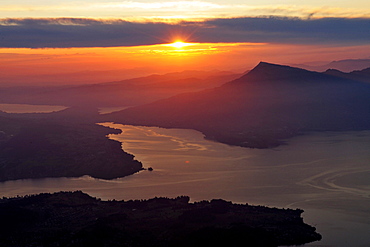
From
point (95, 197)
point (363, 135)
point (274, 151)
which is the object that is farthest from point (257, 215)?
point (363, 135)

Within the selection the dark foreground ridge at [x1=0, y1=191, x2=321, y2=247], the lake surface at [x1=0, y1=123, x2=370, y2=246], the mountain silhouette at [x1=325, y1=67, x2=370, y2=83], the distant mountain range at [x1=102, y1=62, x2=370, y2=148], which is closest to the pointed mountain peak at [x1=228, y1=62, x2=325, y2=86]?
the distant mountain range at [x1=102, y1=62, x2=370, y2=148]

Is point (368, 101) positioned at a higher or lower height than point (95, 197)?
higher

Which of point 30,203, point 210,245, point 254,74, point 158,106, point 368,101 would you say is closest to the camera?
point 210,245

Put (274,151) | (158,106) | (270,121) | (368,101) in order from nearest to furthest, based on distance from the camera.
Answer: (274,151)
(270,121)
(368,101)
(158,106)

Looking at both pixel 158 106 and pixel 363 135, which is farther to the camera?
pixel 158 106

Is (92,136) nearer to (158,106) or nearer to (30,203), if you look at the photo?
(30,203)

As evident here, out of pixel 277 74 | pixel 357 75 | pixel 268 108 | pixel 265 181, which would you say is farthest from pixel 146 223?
pixel 357 75

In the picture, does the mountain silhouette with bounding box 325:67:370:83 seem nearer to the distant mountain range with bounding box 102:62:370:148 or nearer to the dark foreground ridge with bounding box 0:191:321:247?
the distant mountain range with bounding box 102:62:370:148
